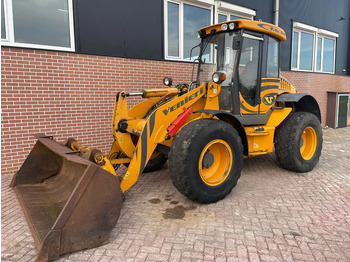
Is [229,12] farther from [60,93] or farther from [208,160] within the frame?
[208,160]

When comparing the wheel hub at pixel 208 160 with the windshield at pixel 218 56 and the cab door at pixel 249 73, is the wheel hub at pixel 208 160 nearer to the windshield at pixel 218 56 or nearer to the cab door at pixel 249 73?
the cab door at pixel 249 73

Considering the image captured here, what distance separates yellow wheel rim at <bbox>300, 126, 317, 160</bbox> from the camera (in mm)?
5441

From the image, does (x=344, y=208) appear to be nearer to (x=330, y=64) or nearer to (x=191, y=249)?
(x=191, y=249)

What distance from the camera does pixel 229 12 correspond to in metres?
8.04

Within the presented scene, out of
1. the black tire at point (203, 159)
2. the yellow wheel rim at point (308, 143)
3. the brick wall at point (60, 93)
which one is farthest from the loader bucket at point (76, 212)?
the yellow wheel rim at point (308, 143)

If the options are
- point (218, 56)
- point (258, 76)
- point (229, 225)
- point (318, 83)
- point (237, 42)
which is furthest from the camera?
point (318, 83)

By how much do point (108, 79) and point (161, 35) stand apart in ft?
5.81

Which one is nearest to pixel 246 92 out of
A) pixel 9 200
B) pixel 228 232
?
pixel 228 232

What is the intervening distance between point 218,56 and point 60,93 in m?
3.28

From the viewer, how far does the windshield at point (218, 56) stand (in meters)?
4.46

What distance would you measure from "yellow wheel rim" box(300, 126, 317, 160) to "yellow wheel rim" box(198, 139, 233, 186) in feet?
7.58

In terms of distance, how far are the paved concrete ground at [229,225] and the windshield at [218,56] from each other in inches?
78.0

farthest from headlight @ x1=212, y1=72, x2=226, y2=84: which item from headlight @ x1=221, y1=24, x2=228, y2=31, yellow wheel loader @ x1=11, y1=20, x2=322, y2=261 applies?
headlight @ x1=221, y1=24, x2=228, y2=31

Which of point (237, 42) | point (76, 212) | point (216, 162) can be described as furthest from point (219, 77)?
point (76, 212)
